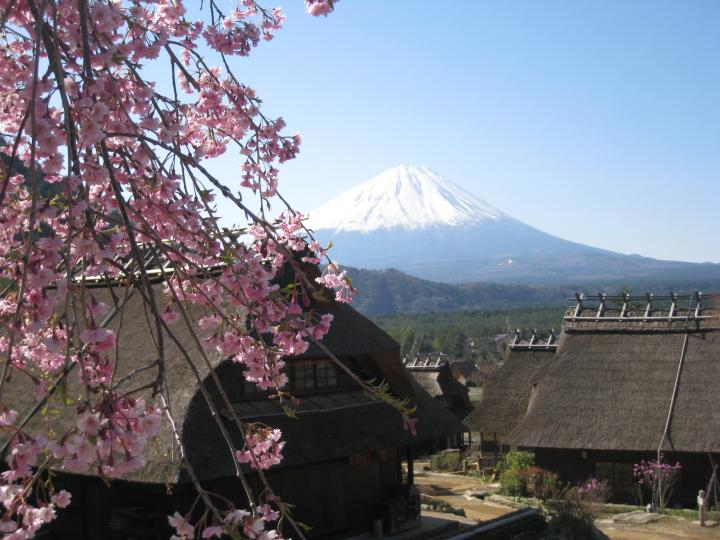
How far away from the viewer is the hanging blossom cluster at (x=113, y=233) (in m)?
2.77

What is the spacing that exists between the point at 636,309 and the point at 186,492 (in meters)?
16.3

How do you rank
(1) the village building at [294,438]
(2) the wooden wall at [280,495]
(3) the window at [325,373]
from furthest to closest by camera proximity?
(3) the window at [325,373] < (2) the wooden wall at [280,495] < (1) the village building at [294,438]

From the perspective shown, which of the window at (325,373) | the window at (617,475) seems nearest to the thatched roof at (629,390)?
the window at (617,475)

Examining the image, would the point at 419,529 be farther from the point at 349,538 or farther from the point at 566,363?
the point at 566,363

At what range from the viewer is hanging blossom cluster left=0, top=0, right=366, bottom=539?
9.08 feet

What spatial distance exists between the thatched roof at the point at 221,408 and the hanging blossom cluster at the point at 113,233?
5622mm

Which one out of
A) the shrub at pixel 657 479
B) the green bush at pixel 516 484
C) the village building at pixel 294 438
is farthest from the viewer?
the green bush at pixel 516 484

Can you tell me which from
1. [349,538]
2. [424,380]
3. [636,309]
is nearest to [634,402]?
[636,309]

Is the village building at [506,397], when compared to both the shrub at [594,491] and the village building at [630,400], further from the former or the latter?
the shrub at [594,491]

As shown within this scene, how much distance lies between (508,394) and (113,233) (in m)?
24.9

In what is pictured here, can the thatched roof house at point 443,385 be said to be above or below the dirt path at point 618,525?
above

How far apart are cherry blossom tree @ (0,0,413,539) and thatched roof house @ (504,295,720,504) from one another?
1597 cm

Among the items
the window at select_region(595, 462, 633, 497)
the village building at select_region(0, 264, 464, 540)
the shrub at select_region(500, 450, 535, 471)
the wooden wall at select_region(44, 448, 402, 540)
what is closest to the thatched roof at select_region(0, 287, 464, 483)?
the village building at select_region(0, 264, 464, 540)

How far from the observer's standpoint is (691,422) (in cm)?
1908
